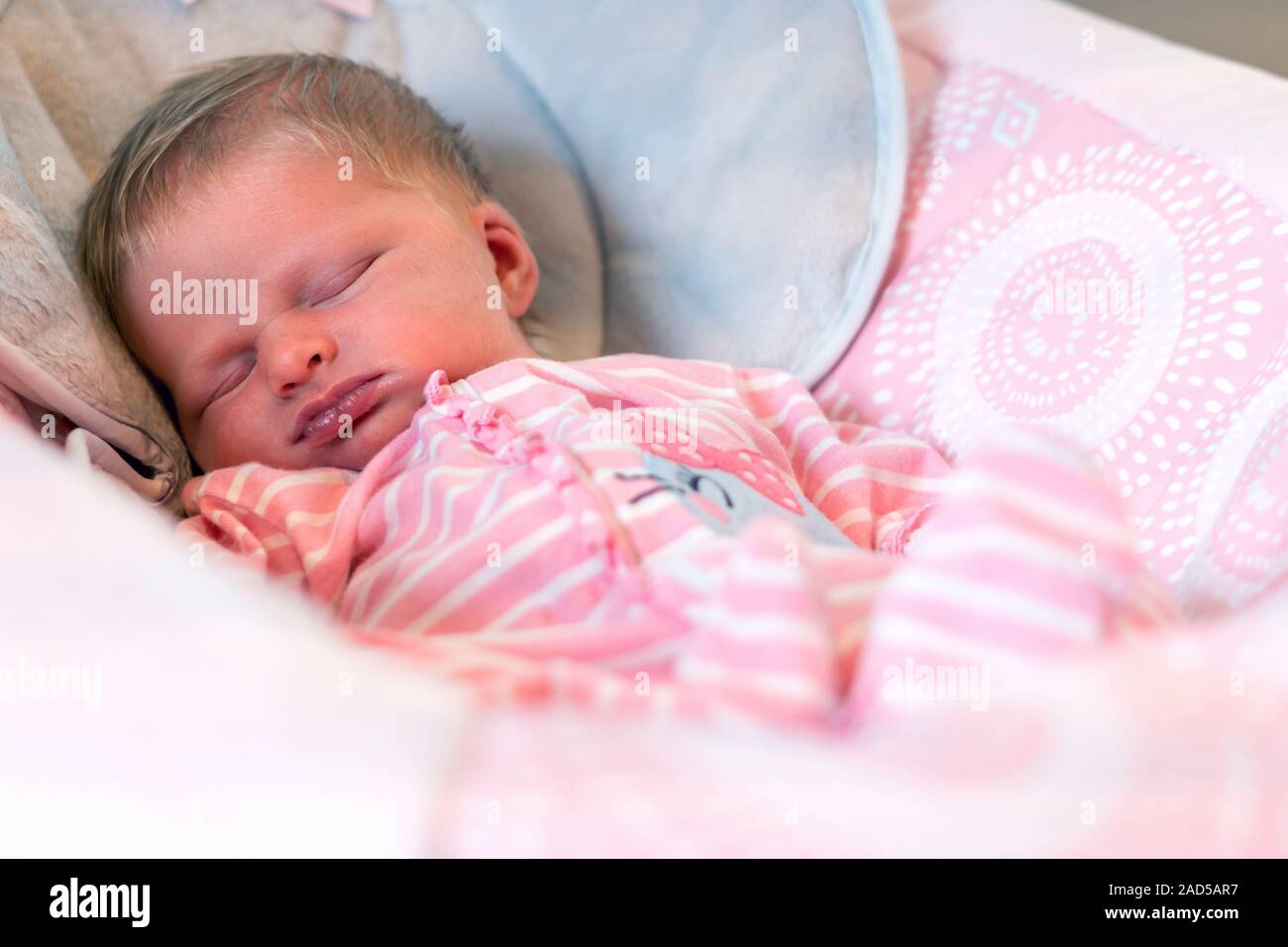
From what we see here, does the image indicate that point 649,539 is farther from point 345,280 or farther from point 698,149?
point 698,149

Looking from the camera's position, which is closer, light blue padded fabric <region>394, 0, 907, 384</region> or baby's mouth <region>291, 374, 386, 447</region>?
baby's mouth <region>291, 374, 386, 447</region>

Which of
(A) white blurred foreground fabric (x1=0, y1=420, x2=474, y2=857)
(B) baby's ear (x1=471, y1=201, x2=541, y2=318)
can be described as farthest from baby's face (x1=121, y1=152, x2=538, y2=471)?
(A) white blurred foreground fabric (x1=0, y1=420, x2=474, y2=857)

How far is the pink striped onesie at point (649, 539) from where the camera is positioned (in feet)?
1.73

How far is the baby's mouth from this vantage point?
3.17 ft

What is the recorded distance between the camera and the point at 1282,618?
530 mm

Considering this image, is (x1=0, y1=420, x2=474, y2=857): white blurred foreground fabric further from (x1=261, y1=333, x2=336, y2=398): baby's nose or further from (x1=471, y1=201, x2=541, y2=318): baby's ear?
(x1=471, y1=201, x2=541, y2=318): baby's ear

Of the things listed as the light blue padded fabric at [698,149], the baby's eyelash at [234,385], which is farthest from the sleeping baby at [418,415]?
the light blue padded fabric at [698,149]

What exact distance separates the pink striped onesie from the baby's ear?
208mm

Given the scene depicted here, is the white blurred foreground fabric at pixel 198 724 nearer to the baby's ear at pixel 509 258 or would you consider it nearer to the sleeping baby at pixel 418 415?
the sleeping baby at pixel 418 415

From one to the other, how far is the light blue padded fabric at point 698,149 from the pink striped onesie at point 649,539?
0.50 feet

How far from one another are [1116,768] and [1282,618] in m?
0.14

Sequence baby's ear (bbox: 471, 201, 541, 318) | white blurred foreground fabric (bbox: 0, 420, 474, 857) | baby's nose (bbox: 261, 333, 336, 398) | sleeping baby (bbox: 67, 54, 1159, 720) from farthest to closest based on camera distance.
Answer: baby's ear (bbox: 471, 201, 541, 318), baby's nose (bbox: 261, 333, 336, 398), sleeping baby (bbox: 67, 54, 1159, 720), white blurred foreground fabric (bbox: 0, 420, 474, 857)
